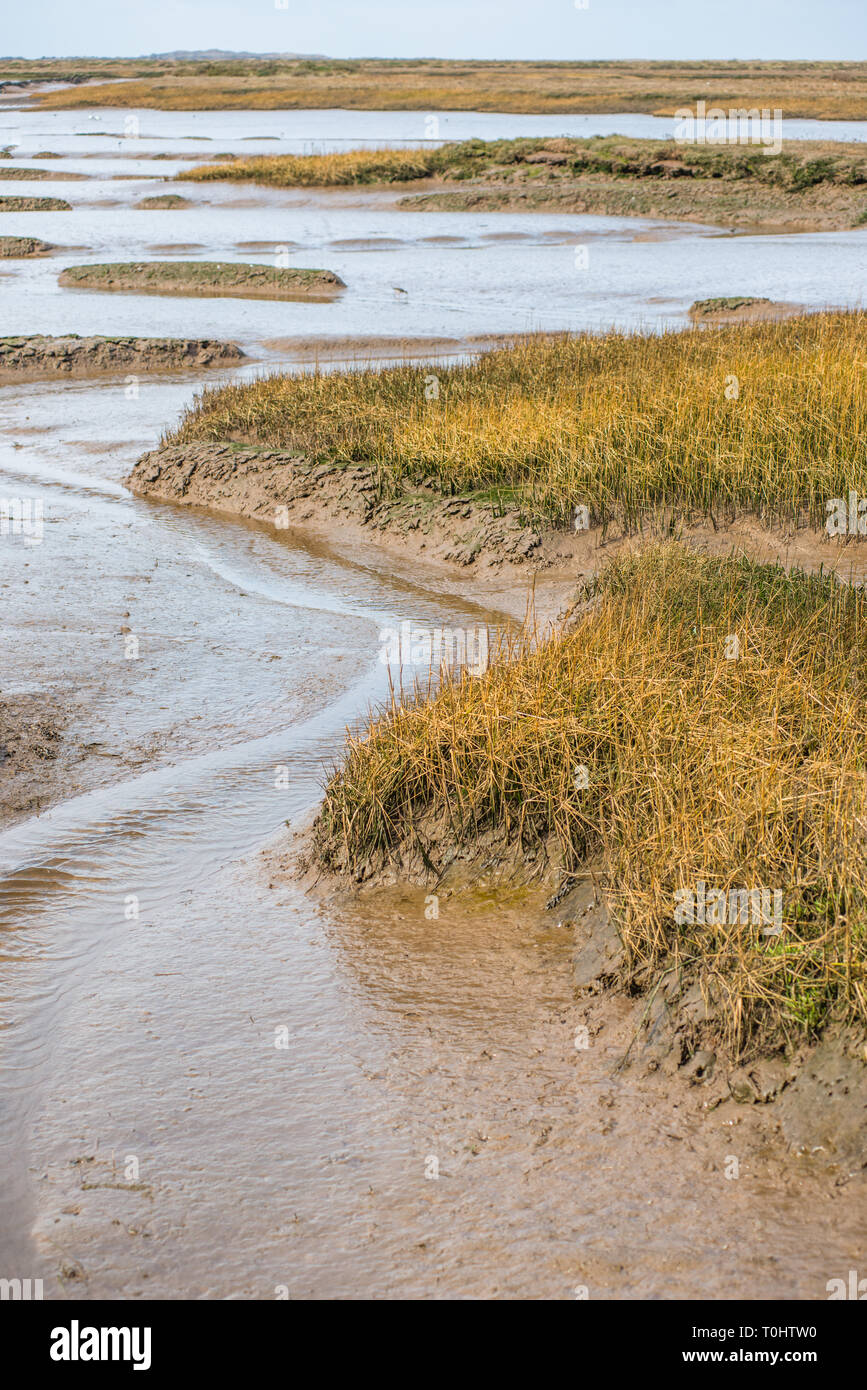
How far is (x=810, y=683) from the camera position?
5.51 metres

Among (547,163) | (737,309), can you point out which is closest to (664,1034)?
(737,309)

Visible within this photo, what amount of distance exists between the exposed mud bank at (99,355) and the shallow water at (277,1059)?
11054 mm

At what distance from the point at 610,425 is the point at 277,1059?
7.80 metres

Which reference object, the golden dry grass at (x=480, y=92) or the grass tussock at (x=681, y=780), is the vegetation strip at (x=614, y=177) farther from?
the grass tussock at (x=681, y=780)

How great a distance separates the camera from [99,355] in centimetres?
1967

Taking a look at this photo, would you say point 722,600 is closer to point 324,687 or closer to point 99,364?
point 324,687

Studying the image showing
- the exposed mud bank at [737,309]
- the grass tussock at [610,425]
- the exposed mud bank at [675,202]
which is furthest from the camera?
the exposed mud bank at [675,202]

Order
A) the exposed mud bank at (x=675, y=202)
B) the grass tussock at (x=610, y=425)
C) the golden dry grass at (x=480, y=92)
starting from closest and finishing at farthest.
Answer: the grass tussock at (x=610, y=425)
the exposed mud bank at (x=675, y=202)
the golden dry grass at (x=480, y=92)

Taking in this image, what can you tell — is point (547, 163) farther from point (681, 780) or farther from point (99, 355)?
point (681, 780)

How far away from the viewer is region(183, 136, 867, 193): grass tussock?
43.7 metres

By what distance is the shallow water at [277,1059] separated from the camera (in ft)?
10.7

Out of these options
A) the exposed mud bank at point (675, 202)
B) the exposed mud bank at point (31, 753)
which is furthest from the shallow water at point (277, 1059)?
the exposed mud bank at point (675, 202)
